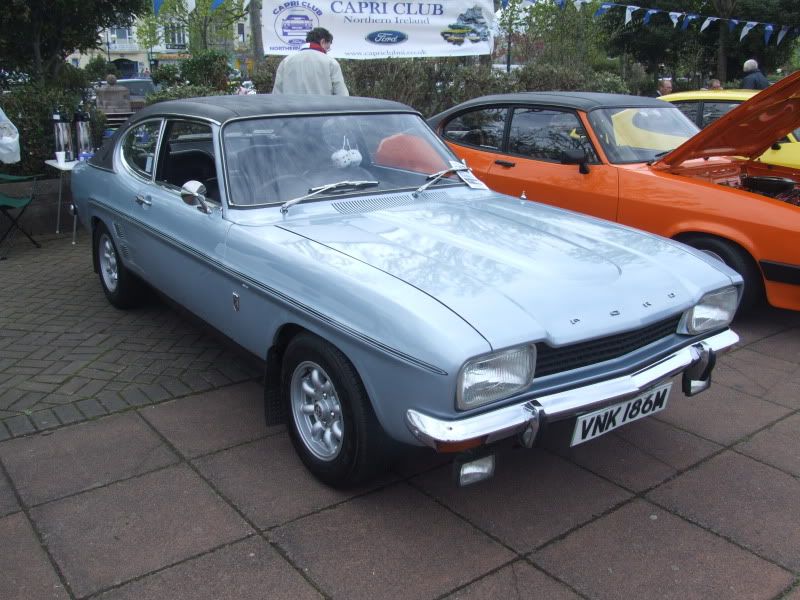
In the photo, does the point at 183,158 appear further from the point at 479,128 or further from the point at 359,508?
the point at 479,128

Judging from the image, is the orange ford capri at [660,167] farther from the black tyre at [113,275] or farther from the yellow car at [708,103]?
the black tyre at [113,275]

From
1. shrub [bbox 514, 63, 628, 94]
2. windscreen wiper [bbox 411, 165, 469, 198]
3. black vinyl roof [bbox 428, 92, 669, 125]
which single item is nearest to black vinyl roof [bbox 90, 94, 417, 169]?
windscreen wiper [bbox 411, 165, 469, 198]

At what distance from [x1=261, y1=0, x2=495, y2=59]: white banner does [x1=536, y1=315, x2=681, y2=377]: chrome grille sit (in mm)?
7403

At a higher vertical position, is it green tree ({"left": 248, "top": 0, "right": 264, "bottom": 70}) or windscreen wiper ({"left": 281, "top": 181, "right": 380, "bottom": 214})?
green tree ({"left": 248, "top": 0, "right": 264, "bottom": 70})

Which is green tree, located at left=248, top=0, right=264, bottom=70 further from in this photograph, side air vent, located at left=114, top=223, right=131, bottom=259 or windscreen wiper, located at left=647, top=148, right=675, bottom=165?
windscreen wiper, located at left=647, top=148, right=675, bottom=165

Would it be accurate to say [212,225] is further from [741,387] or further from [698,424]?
[741,387]

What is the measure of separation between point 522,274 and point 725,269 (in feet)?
3.77

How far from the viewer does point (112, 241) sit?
17.0 feet

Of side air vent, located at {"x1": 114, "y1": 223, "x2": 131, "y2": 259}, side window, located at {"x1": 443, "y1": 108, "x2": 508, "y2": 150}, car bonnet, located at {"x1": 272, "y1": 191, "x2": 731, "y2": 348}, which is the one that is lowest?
side air vent, located at {"x1": 114, "y1": 223, "x2": 131, "y2": 259}

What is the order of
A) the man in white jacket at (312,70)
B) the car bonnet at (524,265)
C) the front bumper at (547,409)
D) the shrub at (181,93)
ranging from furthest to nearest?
1. the shrub at (181,93)
2. the man in white jacket at (312,70)
3. the car bonnet at (524,265)
4. the front bumper at (547,409)

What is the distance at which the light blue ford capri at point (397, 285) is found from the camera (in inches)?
101

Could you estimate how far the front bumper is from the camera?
8.06 feet

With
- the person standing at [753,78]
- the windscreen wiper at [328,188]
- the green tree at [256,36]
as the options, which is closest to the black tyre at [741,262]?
the windscreen wiper at [328,188]

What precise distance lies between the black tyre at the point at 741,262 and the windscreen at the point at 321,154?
212cm
